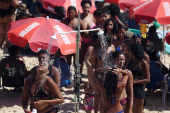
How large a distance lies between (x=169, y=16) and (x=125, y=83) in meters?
3.23

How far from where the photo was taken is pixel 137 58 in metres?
4.60

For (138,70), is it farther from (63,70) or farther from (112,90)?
(63,70)

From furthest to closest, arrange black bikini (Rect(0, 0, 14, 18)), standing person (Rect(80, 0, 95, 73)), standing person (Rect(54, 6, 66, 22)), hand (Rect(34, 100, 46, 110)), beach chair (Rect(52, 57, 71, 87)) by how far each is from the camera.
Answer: black bikini (Rect(0, 0, 14, 18)) → standing person (Rect(54, 6, 66, 22)) → standing person (Rect(80, 0, 95, 73)) → beach chair (Rect(52, 57, 71, 87)) → hand (Rect(34, 100, 46, 110))

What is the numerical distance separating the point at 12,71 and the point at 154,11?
3.53 m

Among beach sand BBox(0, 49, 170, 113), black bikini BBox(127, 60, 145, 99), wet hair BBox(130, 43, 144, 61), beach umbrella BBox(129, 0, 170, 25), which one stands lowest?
beach sand BBox(0, 49, 170, 113)

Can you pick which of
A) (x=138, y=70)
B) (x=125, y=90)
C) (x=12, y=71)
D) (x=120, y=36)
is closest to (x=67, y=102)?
(x=12, y=71)

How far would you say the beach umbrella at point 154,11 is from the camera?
21.6ft

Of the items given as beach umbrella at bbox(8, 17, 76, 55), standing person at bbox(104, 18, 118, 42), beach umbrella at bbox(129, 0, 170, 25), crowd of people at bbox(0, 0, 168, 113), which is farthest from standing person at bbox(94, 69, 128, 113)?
beach umbrella at bbox(129, 0, 170, 25)

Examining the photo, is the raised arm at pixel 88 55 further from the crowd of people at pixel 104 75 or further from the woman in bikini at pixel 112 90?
the woman in bikini at pixel 112 90

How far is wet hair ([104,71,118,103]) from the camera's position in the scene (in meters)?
3.74

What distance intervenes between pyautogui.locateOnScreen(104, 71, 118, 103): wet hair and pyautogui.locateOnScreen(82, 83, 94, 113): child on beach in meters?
1.58

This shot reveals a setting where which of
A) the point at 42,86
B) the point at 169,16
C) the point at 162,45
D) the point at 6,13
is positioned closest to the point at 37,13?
the point at 6,13

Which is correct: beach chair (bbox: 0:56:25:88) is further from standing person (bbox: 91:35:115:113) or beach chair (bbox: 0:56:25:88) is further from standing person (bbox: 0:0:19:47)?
standing person (bbox: 0:0:19:47)

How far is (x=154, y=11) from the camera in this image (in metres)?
6.82
